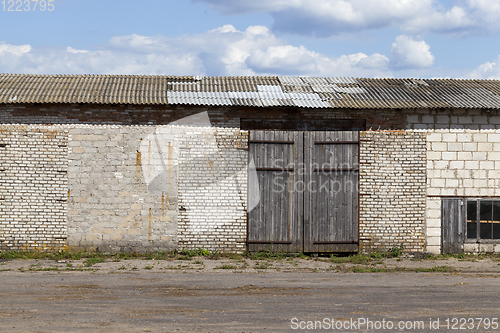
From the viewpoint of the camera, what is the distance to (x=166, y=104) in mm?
10586

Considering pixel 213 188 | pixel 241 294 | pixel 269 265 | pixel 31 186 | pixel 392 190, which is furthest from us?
pixel 392 190

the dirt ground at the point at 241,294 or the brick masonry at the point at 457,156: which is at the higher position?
the brick masonry at the point at 457,156

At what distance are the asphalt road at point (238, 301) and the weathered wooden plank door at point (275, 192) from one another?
1.78 m

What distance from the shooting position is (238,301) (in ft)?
23.0

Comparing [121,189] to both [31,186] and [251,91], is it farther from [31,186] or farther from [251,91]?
[251,91]

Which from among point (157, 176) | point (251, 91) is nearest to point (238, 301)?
point (157, 176)

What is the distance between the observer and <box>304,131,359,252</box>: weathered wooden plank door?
10938 mm

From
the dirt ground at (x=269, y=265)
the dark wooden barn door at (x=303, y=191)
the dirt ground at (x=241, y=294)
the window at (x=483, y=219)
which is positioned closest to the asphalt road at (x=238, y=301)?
the dirt ground at (x=241, y=294)

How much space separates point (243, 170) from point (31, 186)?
4.89 metres

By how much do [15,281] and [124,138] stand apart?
12.8 ft

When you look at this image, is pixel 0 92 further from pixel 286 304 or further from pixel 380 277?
pixel 380 277

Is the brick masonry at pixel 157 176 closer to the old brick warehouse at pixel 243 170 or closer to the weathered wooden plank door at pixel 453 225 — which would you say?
the old brick warehouse at pixel 243 170

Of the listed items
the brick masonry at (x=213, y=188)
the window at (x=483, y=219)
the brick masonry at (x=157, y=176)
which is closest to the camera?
the brick masonry at (x=157, y=176)

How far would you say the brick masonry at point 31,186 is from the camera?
10500mm
